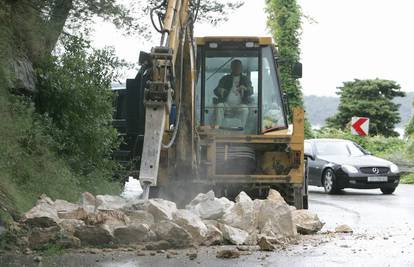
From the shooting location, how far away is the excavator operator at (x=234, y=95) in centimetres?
1401

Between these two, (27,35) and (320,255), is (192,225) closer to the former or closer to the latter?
(320,255)

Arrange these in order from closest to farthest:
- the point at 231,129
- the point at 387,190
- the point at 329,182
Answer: the point at 231,129 < the point at 387,190 < the point at 329,182

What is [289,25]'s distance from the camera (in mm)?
41906

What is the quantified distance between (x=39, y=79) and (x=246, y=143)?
12.2 ft

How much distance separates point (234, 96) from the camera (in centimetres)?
1411

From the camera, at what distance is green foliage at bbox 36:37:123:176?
540 inches

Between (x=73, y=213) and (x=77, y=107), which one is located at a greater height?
(x=77, y=107)

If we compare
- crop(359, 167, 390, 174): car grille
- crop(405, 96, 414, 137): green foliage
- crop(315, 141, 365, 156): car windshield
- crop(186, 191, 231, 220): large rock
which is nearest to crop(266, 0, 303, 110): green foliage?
crop(405, 96, 414, 137): green foliage

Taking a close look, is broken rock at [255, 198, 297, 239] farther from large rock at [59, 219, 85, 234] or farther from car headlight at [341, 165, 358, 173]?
car headlight at [341, 165, 358, 173]

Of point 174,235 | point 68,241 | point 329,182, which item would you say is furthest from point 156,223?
point 329,182

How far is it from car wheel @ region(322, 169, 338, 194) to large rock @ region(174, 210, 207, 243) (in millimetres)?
12350

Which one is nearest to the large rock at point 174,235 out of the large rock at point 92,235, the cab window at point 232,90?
the large rock at point 92,235

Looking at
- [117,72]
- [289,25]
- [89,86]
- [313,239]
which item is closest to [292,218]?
[313,239]

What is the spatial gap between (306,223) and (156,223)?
8.55ft
